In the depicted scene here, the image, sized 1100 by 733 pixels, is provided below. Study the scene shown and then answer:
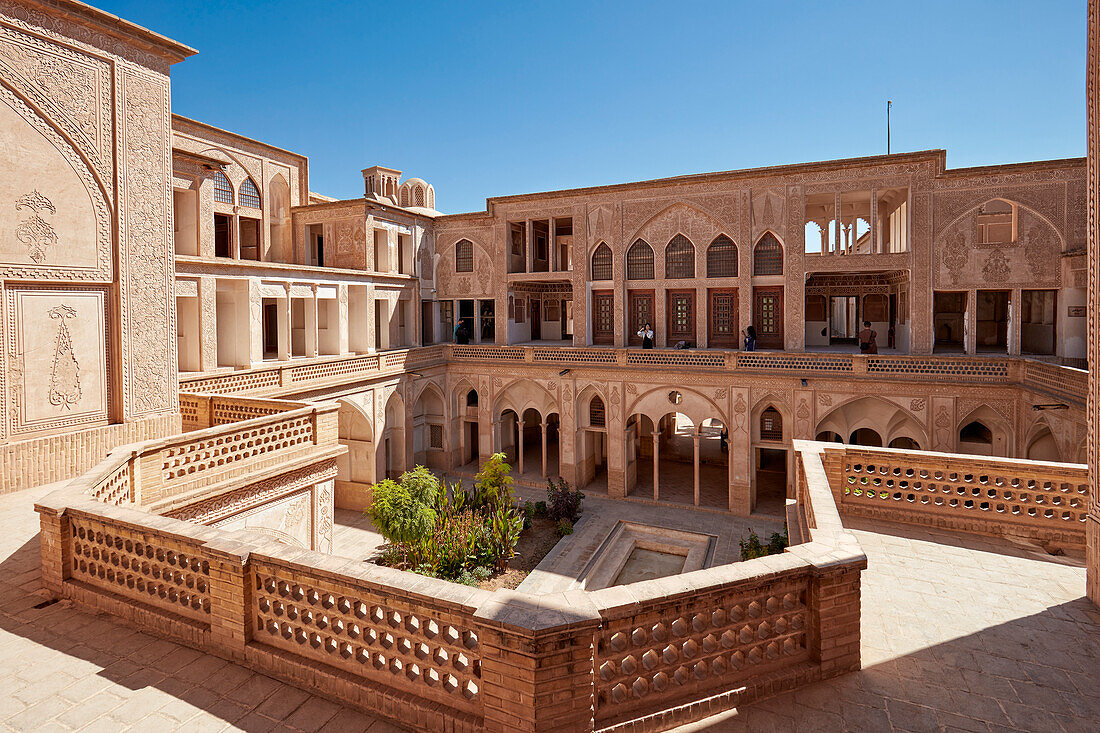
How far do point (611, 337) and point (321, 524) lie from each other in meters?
12.9

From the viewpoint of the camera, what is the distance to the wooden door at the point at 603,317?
20078mm

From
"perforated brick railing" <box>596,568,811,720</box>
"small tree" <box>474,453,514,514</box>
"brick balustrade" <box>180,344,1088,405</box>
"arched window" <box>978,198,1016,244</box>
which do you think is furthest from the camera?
"arched window" <box>978,198,1016,244</box>

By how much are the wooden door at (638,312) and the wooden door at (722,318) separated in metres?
1.91

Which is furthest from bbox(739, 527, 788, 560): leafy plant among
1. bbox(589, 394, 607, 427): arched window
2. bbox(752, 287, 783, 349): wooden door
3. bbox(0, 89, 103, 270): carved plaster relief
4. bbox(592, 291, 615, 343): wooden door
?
bbox(0, 89, 103, 270): carved plaster relief

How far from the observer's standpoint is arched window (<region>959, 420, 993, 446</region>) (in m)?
15.0

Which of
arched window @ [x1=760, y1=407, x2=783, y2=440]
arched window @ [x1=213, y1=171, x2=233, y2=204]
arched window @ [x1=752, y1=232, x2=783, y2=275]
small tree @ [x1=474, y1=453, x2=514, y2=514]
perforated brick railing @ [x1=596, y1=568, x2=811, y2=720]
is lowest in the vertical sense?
small tree @ [x1=474, y1=453, x2=514, y2=514]

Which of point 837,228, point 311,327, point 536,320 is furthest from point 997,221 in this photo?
point 311,327

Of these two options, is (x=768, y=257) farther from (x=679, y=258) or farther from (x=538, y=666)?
(x=538, y=666)

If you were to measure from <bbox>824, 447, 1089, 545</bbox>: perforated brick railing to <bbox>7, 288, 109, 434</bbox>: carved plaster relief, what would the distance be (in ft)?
34.3

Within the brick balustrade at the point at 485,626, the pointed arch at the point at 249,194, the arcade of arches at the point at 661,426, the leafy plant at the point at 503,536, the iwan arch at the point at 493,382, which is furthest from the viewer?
the pointed arch at the point at 249,194

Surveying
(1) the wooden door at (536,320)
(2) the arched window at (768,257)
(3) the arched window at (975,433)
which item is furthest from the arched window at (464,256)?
(3) the arched window at (975,433)

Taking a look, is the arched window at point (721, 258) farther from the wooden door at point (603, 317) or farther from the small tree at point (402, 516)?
the small tree at point (402, 516)

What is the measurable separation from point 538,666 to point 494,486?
1147 centimetres

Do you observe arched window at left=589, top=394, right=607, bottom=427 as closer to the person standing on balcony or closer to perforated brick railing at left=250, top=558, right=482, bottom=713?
the person standing on balcony
